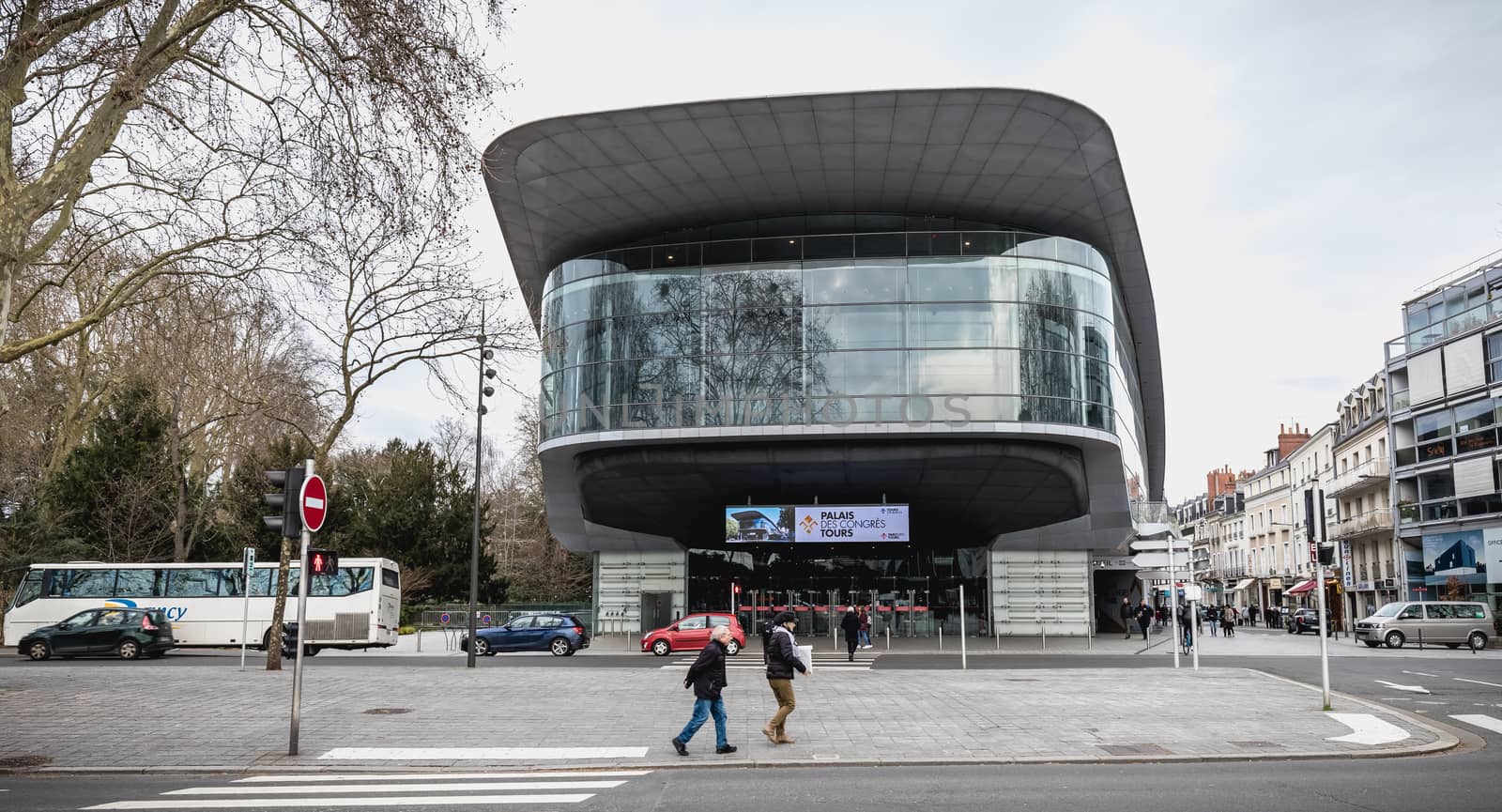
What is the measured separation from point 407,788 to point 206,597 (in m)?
27.5

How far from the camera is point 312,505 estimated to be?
37.9 ft

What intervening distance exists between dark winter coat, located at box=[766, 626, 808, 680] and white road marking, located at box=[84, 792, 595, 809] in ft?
11.5

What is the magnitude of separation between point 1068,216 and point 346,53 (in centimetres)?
3014

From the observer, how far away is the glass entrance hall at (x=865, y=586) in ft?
146

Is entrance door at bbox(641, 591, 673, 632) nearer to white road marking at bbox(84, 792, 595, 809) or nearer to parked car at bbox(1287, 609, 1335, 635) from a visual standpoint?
parked car at bbox(1287, 609, 1335, 635)

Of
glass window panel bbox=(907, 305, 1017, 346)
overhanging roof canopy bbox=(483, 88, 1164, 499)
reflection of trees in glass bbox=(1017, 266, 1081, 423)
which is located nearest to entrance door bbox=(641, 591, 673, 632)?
overhanging roof canopy bbox=(483, 88, 1164, 499)

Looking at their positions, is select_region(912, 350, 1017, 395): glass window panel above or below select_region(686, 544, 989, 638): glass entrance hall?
above

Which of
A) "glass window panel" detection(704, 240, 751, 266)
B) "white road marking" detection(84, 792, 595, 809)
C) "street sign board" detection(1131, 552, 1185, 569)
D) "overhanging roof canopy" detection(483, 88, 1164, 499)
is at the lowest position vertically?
"white road marking" detection(84, 792, 595, 809)

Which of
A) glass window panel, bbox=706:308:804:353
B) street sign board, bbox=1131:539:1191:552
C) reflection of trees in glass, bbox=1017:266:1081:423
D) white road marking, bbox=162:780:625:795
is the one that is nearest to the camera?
white road marking, bbox=162:780:625:795

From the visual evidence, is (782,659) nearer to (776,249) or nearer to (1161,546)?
(1161,546)

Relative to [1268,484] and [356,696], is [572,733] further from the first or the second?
[1268,484]

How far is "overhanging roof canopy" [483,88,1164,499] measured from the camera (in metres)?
31.4

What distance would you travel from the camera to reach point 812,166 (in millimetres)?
34562

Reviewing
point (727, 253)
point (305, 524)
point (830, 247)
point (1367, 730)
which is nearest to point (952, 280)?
point (830, 247)
